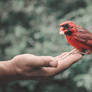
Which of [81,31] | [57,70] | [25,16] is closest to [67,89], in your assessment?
[25,16]

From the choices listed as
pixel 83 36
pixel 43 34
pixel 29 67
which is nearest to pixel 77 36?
pixel 83 36

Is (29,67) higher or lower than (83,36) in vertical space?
lower

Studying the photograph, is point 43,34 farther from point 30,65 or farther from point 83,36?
point 30,65

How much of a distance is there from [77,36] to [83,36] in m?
0.07

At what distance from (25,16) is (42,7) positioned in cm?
29

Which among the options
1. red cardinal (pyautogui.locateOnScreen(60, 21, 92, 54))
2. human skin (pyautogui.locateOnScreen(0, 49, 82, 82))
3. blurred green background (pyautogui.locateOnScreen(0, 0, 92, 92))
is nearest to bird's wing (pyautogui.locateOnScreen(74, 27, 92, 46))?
red cardinal (pyautogui.locateOnScreen(60, 21, 92, 54))

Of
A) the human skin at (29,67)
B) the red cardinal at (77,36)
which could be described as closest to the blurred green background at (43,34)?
the red cardinal at (77,36)

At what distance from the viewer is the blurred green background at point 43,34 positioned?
386cm

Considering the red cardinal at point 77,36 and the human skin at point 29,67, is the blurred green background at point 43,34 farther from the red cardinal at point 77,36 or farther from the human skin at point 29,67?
the human skin at point 29,67

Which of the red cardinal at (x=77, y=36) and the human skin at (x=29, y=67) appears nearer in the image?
the human skin at (x=29, y=67)

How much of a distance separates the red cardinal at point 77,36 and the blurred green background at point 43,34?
0.87 meters

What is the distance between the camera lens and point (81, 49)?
110 inches

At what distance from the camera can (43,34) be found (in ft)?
13.1

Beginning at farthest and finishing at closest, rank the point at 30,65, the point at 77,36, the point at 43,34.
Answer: the point at 43,34 < the point at 77,36 < the point at 30,65
